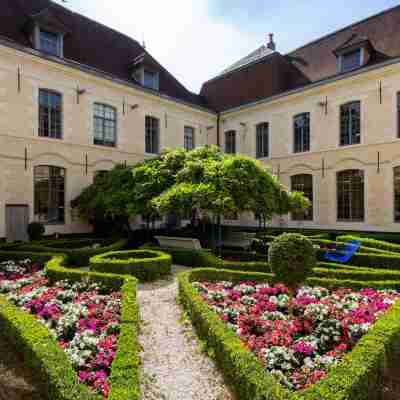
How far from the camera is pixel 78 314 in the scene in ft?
14.7

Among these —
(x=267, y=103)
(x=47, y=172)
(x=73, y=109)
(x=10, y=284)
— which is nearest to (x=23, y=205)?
(x=47, y=172)

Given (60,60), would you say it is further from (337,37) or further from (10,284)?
(337,37)

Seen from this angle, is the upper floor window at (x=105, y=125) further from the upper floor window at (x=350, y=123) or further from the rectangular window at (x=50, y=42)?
the upper floor window at (x=350, y=123)

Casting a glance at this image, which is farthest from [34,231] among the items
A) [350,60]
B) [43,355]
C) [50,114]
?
[350,60]

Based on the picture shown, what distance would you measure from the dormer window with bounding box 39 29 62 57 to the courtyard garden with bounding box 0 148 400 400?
8.75 meters

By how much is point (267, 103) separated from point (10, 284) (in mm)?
14725

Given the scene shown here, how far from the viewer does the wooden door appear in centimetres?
1198

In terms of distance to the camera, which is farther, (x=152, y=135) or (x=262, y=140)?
(x=262, y=140)

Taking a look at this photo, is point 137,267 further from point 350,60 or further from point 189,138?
point 350,60

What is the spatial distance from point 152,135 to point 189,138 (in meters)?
2.50

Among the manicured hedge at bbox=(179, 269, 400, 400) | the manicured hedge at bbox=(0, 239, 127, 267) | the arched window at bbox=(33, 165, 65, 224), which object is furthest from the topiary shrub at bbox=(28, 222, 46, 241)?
the manicured hedge at bbox=(179, 269, 400, 400)

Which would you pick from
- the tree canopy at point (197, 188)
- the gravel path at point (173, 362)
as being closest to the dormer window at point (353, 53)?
the tree canopy at point (197, 188)

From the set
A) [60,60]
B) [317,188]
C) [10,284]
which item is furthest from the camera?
[317,188]

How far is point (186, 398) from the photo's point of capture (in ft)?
10.2
